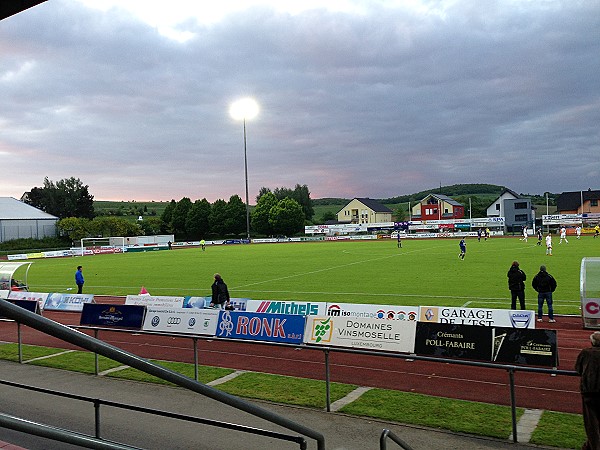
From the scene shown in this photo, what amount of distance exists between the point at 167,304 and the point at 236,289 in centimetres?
916

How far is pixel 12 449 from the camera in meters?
6.94

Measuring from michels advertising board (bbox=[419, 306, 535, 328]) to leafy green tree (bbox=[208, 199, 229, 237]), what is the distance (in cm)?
9678

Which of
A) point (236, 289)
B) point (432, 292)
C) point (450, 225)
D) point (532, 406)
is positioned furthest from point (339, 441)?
point (450, 225)

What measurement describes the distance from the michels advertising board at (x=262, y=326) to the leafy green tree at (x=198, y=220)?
96.6m

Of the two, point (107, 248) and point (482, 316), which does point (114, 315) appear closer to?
point (482, 316)

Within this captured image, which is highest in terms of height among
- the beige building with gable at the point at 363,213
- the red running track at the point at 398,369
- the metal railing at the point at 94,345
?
the beige building with gable at the point at 363,213

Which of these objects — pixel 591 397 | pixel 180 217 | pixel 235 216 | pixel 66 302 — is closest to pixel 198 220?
pixel 180 217

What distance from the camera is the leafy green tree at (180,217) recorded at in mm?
110500

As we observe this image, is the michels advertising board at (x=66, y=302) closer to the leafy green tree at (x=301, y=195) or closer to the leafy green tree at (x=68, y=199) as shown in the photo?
the leafy green tree at (x=68, y=199)

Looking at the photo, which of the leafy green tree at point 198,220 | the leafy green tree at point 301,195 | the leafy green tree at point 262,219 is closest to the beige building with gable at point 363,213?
the leafy green tree at point 301,195

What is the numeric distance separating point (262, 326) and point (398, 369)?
4.12 metres

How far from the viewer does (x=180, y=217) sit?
110 m

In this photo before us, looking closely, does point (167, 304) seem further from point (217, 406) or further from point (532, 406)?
point (532, 406)

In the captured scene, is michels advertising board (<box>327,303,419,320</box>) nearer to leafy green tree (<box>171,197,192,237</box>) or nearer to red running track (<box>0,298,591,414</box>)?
red running track (<box>0,298,591,414</box>)
